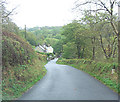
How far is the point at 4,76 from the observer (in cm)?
753

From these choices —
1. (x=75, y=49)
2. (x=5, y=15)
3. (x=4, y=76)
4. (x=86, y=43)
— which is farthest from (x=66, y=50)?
(x=4, y=76)

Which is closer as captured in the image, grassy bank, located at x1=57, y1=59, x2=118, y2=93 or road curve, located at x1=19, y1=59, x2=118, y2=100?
road curve, located at x1=19, y1=59, x2=118, y2=100

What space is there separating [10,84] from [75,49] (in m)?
27.0

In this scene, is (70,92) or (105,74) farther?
(105,74)

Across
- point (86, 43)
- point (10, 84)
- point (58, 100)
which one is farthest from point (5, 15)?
point (86, 43)

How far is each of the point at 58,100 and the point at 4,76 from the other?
363 centimetres

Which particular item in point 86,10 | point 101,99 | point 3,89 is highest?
point 86,10

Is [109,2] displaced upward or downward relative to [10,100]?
upward

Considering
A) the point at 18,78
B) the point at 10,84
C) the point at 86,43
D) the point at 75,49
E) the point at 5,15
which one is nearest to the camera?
the point at 10,84

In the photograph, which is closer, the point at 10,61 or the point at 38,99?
the point at 38,99

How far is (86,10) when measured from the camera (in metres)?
9.88

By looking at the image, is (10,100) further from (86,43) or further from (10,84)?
(86,43)

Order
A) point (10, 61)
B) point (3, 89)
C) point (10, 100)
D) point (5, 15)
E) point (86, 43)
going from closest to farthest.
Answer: point (10, 100) < point (3, 89) < point (10, 61) < point (5, 15) < point (86, 43)

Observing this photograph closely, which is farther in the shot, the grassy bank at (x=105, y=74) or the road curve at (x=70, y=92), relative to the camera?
the grassy bank at (x=105, y=74)
